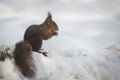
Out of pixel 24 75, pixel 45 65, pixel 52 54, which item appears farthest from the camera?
pixel 52 54

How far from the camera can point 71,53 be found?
24.3 ft

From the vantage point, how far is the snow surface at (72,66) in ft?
19.5

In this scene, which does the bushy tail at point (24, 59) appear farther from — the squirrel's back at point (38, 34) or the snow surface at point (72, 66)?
the squirrel's back at point (38, 34)

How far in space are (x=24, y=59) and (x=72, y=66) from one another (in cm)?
114

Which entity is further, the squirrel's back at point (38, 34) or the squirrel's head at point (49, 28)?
the squirrel's head at point (49, 28)

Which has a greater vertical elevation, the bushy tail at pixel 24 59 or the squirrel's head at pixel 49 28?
the squirrel's head at pixel 49 28


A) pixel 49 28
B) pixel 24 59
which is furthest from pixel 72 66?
pixel 49 28

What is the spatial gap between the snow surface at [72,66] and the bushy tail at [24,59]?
11 centimetres

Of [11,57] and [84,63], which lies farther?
[84,63]

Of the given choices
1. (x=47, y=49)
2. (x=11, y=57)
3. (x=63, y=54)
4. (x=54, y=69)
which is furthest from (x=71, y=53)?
(x=11, y=57)

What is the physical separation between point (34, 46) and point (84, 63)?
4.64 ft

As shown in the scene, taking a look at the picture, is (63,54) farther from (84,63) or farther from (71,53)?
(84,63)

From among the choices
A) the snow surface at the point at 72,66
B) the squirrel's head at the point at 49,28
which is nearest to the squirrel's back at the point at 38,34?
the squirrel's head at the point at 49,28

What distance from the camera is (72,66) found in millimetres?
6586
